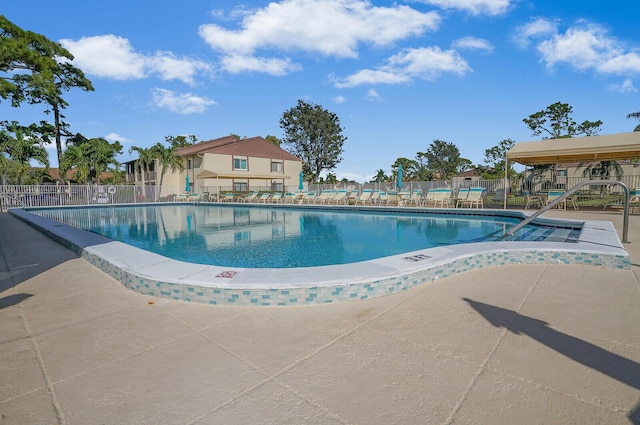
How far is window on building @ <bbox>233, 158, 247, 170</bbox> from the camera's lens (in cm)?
2936

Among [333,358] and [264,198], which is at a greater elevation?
[264,198]

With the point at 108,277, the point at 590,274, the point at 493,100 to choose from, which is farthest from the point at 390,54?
the point at 108,277

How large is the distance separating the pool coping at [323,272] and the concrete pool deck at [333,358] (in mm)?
135

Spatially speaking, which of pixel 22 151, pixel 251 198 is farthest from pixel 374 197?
pixel 22 151

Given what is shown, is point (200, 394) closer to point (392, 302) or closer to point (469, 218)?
point (392, 302)

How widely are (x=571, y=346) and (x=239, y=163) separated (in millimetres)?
29456

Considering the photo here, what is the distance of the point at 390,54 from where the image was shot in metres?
16.5

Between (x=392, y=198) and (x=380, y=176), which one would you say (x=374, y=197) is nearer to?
(x=392, y=198)

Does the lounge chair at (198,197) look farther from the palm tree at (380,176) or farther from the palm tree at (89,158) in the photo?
the palm tree at (380,176)

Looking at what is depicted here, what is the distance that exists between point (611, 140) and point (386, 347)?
13.0 meters

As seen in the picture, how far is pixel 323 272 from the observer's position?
341cm

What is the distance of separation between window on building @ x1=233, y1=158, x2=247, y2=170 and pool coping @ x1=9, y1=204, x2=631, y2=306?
989 inches

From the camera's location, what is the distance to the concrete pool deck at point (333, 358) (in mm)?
1607

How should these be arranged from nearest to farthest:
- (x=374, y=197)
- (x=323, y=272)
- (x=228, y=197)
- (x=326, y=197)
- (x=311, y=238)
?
(x=323, y=272) → (x=311, y=238) → (x=374, y=197) → (x=326, y=197) → (x=228, y=197)
